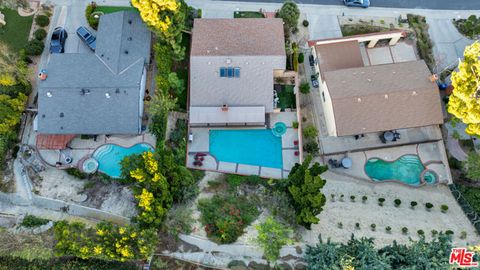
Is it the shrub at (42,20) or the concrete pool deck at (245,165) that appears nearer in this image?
the concrete pool deck at (245,165)

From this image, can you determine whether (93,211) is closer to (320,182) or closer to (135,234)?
(135,234)

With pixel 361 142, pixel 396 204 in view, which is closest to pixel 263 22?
pixel 361 142

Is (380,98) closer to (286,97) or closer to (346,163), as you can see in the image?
(346,163)

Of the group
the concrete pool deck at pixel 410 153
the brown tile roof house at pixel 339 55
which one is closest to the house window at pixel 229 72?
the brown tile roof house at pixel 339 55

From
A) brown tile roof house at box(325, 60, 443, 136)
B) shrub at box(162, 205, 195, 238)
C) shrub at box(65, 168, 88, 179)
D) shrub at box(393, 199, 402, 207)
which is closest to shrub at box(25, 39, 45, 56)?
shrub at box(65, 168, 88, 179)

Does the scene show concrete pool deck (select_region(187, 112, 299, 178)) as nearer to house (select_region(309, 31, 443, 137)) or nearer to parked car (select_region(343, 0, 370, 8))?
house (select_region(309, 31, 443, 137))

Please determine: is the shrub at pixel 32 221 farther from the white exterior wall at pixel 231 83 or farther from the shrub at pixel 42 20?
the shrub at pixel 42 20
